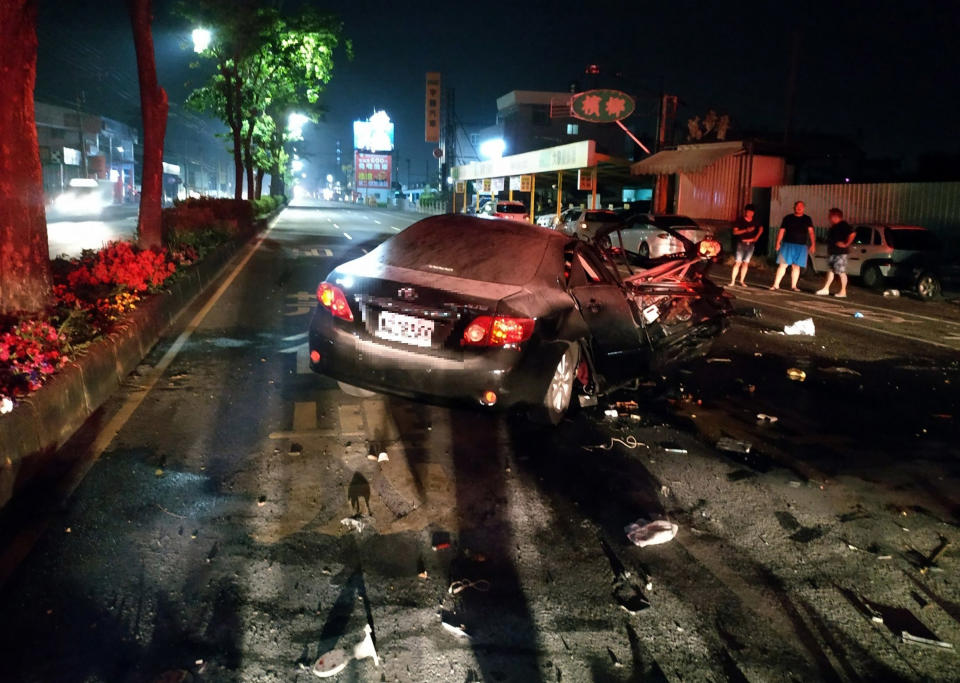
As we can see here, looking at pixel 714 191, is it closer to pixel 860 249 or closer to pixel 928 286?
pixel 860 249

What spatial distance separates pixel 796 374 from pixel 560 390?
3679 millimetres

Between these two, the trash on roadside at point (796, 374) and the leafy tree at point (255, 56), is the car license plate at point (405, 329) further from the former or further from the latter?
the leafy tree at point (255, 56)

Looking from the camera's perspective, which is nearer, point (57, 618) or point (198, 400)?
point (57, 618)

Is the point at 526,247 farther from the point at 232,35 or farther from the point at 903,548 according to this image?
the point at 232,35

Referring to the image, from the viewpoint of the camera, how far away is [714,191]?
2764cm

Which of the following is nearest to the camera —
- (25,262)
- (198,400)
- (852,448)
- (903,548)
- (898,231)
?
(903,548)

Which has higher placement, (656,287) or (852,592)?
(656,287)

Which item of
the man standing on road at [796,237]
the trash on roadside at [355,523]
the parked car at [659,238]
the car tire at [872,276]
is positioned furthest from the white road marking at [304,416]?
the car tire at [872,276]

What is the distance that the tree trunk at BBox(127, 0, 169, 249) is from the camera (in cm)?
1393

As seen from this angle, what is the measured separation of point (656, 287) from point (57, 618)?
18.3 ft

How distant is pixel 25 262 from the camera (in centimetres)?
728

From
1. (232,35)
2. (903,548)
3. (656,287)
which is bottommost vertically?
(903,548)

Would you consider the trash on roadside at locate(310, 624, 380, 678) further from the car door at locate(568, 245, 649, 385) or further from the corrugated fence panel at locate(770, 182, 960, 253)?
the corrugated fence panel at locate(770, 182, 960, 253)

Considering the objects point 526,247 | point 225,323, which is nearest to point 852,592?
point 526,247
